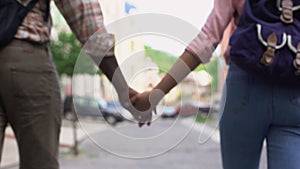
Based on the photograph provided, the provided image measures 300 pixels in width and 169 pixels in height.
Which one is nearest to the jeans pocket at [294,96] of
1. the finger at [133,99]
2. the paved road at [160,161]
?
the finger at [133,99]

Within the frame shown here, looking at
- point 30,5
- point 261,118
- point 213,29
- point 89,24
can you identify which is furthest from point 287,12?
point 30,5

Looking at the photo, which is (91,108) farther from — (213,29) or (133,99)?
(213,29)

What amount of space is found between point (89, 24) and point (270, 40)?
657 millimetres

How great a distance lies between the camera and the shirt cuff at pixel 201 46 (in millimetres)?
1854

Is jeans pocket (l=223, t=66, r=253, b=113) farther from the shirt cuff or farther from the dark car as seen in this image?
the dark car

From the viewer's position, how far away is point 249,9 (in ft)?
Answer: 5.99

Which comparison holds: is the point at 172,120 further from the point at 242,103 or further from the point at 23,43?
the point at 23,43

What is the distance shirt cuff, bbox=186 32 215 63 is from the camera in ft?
6.08

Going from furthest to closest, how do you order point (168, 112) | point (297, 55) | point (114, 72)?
point (168, 112) → point (114, 72) → point (297, 55)

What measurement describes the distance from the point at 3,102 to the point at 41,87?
0.14 meters

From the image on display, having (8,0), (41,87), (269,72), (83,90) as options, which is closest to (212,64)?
(269,72)

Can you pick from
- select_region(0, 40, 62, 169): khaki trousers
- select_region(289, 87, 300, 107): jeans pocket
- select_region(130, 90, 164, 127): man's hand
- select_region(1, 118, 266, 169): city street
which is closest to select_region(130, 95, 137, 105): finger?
select_region(130, 90, 164, 127): man's hand

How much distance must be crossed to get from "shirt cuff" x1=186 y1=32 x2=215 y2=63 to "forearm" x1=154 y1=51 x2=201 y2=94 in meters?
0.02

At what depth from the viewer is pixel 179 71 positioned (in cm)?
189
